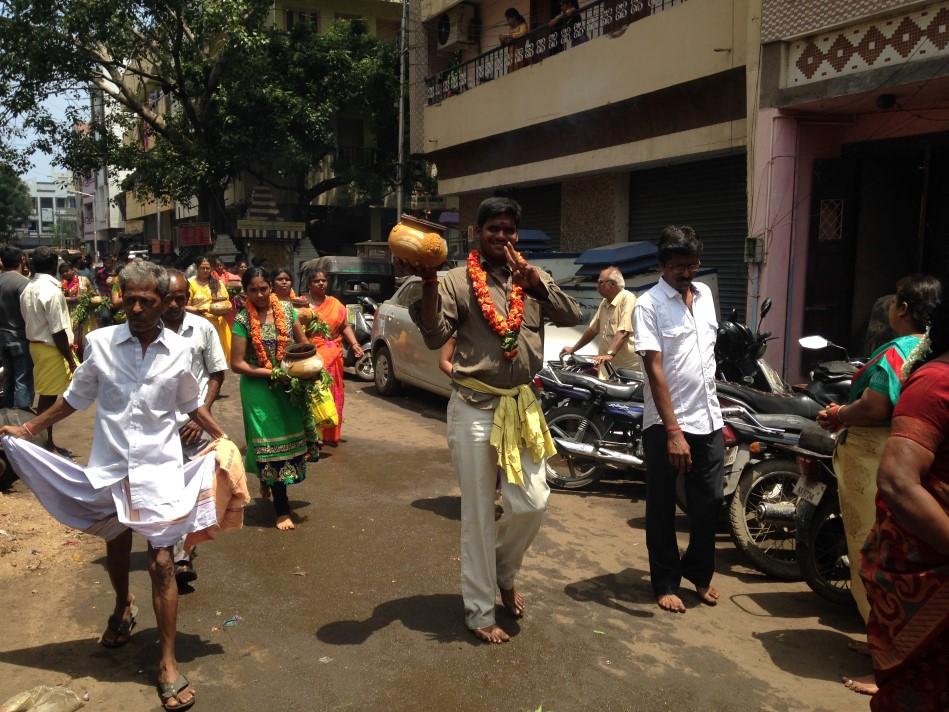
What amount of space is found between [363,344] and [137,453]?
9.41 metres

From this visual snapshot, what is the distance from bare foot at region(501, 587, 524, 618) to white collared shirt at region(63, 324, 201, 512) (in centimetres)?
166

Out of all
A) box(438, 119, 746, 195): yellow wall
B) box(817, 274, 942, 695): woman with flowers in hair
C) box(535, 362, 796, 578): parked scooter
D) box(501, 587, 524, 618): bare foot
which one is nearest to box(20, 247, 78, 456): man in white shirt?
box(535, 362, 796, 578): parked scooter

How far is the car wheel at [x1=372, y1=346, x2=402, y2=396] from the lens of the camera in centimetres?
1091

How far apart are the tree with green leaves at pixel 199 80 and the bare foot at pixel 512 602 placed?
770 inches

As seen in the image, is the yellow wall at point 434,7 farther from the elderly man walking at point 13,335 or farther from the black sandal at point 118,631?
the black sandal at point 118,631

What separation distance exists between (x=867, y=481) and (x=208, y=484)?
2.91 m

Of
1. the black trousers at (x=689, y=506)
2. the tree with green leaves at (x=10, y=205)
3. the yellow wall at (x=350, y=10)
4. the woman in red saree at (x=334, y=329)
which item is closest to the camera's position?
the black trousers at (x=689, y=506)

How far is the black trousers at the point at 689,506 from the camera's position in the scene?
4.22m

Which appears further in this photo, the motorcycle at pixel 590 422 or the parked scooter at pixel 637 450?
the motorcycle at pixel 590 422

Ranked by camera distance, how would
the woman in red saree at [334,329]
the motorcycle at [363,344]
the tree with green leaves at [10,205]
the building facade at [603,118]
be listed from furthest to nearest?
the tree with green leaves at [10,205], the motorcycle at [363,344], the building facade at [603,118], the woman in red saree at [334,329]

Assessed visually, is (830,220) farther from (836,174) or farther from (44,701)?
(44,701)

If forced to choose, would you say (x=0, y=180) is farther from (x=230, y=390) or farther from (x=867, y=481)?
(x=867, y=481)

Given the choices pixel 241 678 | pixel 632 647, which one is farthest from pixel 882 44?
pixel 241 678

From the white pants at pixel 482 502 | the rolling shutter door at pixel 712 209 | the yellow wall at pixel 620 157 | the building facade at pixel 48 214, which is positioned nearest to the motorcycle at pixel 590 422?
the white pants at pixel 482 502
